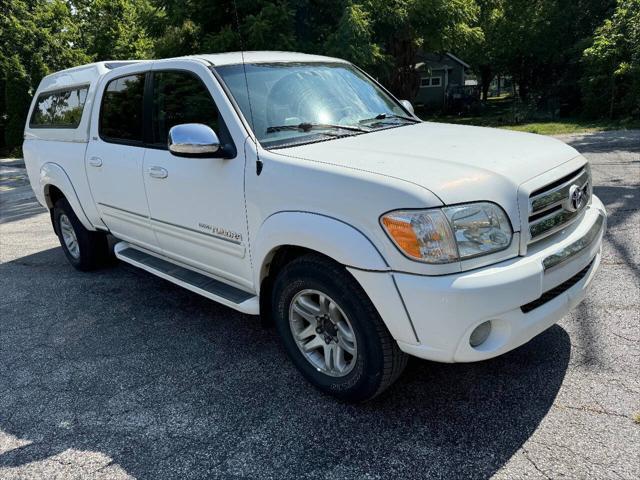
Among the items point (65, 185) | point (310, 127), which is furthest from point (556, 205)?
point (65, 185)

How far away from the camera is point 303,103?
11.6ft

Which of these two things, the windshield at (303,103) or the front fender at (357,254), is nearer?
the front fender at (357,254)

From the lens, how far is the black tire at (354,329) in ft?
8.67

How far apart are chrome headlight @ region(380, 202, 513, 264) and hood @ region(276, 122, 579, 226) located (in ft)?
0.20

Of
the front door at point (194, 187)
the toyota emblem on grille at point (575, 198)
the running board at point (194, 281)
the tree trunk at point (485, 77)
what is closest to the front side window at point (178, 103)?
the front door at point (194, 187)

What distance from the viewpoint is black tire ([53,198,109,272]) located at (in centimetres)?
544

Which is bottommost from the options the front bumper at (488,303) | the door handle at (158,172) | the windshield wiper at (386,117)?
the front bumper at (488,303)

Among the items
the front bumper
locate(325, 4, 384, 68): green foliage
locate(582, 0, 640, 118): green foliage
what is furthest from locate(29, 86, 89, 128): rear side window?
locate(582, 0, 640, 118): green foliage

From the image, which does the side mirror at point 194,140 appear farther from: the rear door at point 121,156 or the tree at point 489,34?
the tree at point 489,34

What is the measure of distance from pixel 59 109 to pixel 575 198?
497cm

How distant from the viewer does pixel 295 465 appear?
8.38 feet

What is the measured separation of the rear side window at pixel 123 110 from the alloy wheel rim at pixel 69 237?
150cm

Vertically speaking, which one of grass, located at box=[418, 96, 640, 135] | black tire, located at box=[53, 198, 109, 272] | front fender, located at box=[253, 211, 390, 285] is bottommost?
grass, located at box=[418, 96, 640, 135]

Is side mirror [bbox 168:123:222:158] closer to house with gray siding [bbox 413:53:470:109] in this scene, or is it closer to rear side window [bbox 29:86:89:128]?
rear side window [bbox 29:86:89:128]
